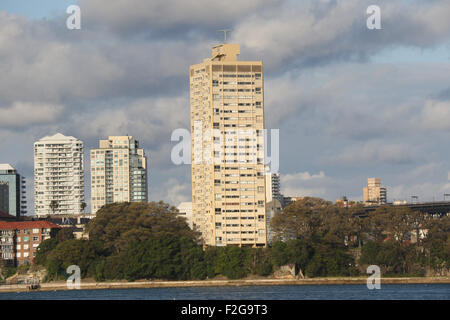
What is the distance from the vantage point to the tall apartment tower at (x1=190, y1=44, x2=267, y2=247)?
159 meters

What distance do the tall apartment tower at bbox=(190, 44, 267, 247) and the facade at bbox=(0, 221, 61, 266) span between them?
1550 inches

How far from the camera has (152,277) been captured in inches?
5620

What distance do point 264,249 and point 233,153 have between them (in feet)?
78.6

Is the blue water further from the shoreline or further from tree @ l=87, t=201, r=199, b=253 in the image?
tree @ l=87, t=201, r=199, b=253

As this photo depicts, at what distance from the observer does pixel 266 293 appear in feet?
370

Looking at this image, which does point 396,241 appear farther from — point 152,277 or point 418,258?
point 152,277

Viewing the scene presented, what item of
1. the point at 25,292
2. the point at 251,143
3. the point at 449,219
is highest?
the point at 251,143

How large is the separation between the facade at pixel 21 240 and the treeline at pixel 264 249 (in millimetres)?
14650

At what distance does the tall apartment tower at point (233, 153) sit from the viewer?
159 m
